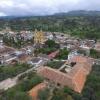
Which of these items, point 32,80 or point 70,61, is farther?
point 70,61

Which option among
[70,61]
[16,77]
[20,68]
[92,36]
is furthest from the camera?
[92,36]

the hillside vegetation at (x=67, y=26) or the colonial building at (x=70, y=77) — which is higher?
the colonial building at (x=70, y=77)

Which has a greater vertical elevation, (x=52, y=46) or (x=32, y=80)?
(x=32, y=80)

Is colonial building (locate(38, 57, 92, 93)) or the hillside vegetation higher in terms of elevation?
colonial building (locate(38, 57, 92, 93))

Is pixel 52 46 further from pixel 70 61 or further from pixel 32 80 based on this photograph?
pixel 32 80

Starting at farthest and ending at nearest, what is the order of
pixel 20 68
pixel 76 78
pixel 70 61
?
1. pixel 70 61
2. pixel 20 68
3. pixel 76 78

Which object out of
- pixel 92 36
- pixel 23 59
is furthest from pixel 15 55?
pixel 92 36

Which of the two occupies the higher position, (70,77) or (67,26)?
(70,77)

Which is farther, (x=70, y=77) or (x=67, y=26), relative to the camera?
(x=67, y=26)

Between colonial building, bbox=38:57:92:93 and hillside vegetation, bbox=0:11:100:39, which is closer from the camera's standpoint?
colonial building, bbox=38:57:92:93

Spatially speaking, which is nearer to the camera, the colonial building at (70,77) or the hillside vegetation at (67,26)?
the colonial building at (70,77)

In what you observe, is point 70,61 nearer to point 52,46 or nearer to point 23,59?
point 23,59
